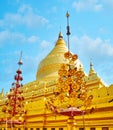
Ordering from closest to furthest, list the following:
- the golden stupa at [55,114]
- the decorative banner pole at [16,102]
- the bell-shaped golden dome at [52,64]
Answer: the golden stupa at [55,114], the decorative banner pole at [16,102], the bell-shaped golden dome at [52,64]

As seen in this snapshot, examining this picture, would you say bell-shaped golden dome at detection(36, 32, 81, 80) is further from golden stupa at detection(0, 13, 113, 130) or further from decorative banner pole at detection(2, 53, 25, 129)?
decorative banner pole at detection(2, 53, 25, 129)

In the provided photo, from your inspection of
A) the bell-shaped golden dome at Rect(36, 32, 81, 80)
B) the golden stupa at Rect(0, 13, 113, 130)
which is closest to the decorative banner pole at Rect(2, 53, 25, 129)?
the golden stupa at Rect(0, 13, 113, 130)

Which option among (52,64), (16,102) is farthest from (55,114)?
(52,64)

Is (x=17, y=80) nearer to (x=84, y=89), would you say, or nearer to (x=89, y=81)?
(x=89, y=81)

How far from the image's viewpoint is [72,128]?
919cm

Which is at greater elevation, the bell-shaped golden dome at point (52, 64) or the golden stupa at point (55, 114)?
the bell-shaped golden dome at point (52, 64)

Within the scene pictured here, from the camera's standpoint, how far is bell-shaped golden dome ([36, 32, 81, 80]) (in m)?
29.2

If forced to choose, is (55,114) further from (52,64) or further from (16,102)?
(52,64)

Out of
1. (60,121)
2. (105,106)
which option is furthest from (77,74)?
(60,121)

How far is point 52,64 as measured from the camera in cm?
2977

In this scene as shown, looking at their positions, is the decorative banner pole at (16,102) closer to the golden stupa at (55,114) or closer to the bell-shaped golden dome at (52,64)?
the golden stupa at (55,114)

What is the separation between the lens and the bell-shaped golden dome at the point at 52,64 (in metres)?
29.2

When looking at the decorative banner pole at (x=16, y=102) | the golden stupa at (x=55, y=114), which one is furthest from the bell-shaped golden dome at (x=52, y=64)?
the decorative banner pole at (x=16, y=102)

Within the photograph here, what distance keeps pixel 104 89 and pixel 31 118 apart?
748 centimetres
